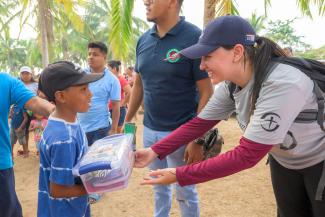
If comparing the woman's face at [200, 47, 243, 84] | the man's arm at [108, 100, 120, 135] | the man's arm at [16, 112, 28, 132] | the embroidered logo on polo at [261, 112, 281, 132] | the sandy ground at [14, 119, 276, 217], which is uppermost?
the woman's face at [200, 47, 243, 84]

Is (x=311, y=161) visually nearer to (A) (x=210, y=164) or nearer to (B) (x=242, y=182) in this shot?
(A) (x=210, y=164)

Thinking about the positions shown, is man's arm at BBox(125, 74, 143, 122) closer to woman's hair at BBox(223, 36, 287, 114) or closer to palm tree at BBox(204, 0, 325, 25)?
woman's hair at BBox(223, 36, 287, 114)

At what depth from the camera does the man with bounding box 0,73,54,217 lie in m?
2.19

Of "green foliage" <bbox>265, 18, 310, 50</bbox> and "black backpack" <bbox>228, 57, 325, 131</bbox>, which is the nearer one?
"black backpack" <bbox>228, 57, 325, 131</bbox>

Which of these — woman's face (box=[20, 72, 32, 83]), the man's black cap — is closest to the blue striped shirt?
the man's black cap

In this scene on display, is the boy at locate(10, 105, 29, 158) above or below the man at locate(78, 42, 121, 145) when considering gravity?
below

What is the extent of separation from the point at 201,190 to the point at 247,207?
27.4 inches

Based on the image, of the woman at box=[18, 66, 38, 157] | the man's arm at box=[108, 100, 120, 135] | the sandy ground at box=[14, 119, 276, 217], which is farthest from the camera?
the woman at box=[18, 66, 38, 157]

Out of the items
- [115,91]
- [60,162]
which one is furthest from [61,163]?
[115,91]

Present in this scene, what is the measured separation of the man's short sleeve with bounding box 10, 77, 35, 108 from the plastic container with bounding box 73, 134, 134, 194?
2.51ft

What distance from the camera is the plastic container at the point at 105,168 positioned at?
4.98 feet

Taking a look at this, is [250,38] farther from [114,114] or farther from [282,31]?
[282,31]

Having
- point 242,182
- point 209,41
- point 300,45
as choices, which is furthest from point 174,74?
point 300,45

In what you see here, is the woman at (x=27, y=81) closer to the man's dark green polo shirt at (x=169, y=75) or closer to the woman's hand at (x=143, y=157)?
the man's dark green polo shirt at (x=169, y=75)
